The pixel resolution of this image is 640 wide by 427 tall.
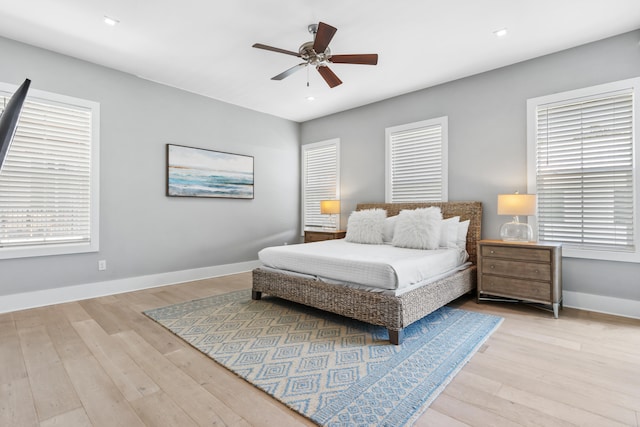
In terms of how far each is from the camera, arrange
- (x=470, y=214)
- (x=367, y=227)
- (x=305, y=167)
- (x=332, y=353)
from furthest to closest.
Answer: (x=305, y=167)
(x=367, y=227)
(x=470, y=214)
(x=332, y=353)

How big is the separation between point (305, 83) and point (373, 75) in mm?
909

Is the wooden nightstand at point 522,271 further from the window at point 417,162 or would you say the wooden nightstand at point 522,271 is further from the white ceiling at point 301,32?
the white ceiling at point 301,32

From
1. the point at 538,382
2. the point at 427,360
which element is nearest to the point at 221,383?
the point at 427,360

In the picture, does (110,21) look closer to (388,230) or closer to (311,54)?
(311,54)

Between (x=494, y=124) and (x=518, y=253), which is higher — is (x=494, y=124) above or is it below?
above

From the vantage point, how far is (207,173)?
498cm

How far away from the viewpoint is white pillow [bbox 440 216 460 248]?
3.86m

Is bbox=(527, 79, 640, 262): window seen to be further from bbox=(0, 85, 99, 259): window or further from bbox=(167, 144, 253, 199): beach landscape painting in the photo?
bbox=(0, 85, 99, 259): window

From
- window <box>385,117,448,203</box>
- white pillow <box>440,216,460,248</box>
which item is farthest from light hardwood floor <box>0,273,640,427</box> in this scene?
window <box>385,117,448,203</box>

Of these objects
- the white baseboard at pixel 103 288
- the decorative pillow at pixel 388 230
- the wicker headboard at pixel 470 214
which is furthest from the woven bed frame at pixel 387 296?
the white baseboard at pixel 103 288

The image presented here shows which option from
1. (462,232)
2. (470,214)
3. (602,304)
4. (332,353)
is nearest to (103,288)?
(332,353)

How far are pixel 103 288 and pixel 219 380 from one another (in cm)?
275

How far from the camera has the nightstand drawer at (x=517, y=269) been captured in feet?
10.6

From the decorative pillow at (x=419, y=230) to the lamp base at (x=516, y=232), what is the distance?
2.36 feet
